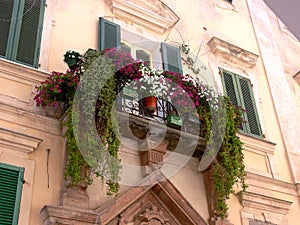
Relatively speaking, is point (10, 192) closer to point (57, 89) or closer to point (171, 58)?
point (57, 89)

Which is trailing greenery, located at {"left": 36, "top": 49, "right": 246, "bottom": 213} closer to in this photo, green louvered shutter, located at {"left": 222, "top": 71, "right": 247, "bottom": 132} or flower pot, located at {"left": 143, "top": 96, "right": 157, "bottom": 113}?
flower pot, located at {"left": 143, "top": 96, "right": 157, "bottom": 113}

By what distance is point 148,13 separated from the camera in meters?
7.86

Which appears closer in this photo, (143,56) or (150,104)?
(150,104)

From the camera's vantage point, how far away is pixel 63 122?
5445 mm

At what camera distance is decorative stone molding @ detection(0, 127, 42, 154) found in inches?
200

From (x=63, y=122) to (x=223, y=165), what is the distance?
7.52 ft

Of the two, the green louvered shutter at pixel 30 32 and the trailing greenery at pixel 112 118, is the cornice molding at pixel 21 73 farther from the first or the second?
the trailing greenery at pixel 112 118

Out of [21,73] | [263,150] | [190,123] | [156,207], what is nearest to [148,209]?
[156,207]

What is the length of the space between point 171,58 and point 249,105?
1759mm

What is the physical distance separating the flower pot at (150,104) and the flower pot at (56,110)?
112 cm

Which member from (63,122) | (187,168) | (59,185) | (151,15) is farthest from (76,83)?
(151,15)

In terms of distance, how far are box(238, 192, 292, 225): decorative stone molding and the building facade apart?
0.02 meters

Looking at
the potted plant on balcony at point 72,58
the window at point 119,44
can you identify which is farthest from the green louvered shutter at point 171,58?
the potted plant on balcony at point 72,58

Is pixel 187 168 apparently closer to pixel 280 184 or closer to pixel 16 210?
pixel 280 184
